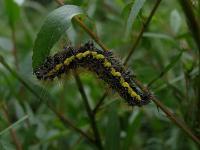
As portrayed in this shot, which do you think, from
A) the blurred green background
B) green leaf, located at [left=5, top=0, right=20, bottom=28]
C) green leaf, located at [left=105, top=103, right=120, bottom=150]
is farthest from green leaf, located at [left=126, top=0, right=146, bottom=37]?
green leaf, located at [left=5, top=0, right=20, bottom=28]

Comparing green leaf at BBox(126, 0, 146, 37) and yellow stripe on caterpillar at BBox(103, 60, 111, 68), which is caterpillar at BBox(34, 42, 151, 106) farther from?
green leaf at BBox(126, 0, 146, 37)

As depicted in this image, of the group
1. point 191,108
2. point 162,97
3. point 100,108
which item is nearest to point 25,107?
point 100,108

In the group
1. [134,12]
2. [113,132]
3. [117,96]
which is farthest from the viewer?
[113,132]

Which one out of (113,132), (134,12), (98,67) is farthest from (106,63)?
(113,132)

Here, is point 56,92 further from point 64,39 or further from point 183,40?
point 64,39

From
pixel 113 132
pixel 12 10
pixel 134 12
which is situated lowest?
pixel 113 132

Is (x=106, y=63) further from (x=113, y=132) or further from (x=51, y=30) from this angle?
(x=113, y=132)
